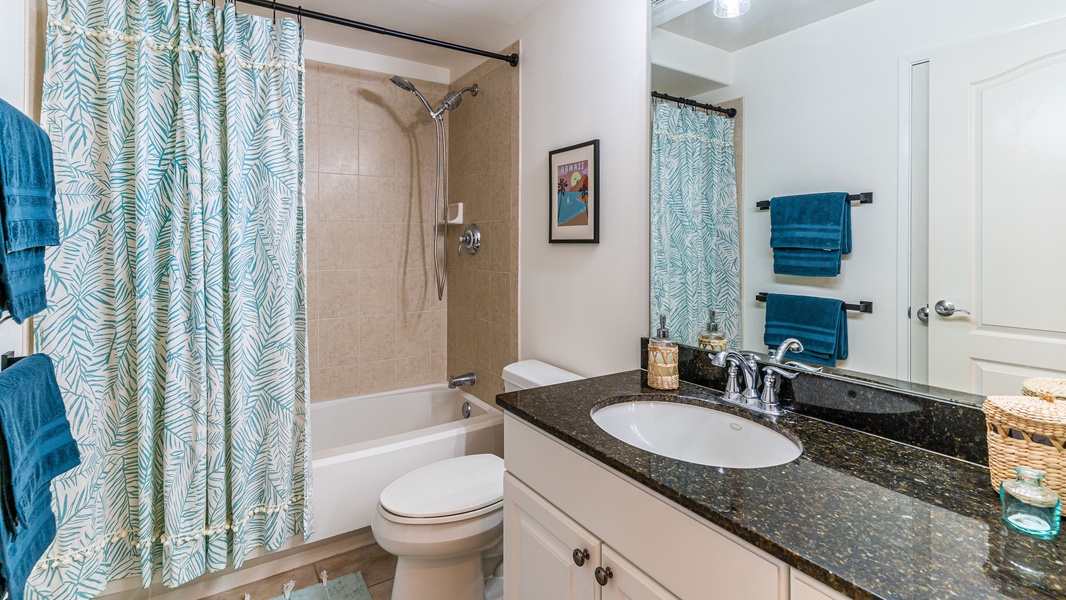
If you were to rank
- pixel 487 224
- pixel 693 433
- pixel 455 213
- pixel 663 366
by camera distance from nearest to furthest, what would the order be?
1. pixel 693 433
2. pixel 663 366
3. pixel 487 224
4. pixel 455 213

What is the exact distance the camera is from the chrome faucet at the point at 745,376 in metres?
1.27

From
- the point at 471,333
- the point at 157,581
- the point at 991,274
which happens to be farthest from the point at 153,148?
the point at 991,274

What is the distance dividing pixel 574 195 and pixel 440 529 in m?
1.27

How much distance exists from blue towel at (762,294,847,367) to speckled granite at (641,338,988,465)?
5 cm

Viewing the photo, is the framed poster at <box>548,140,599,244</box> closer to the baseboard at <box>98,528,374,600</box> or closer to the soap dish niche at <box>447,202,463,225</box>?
the soap dish niche at <box>447,202,463,225</box>

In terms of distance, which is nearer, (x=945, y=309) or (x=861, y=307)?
(x=945, y=309)

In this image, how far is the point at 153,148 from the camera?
159cm

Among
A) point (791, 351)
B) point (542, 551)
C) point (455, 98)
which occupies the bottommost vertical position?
point (542, 551)

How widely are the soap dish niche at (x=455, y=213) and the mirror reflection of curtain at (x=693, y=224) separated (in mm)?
1366

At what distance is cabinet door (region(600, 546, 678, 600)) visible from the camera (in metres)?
0.89

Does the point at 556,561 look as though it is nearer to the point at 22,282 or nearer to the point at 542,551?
the point at 542,551

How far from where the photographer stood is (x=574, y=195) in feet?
6.39

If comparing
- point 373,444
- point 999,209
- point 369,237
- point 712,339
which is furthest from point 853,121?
point 369,237

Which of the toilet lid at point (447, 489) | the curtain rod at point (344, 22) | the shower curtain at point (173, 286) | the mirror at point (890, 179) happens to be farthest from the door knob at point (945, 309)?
the curtain rod at point (344, 22)
